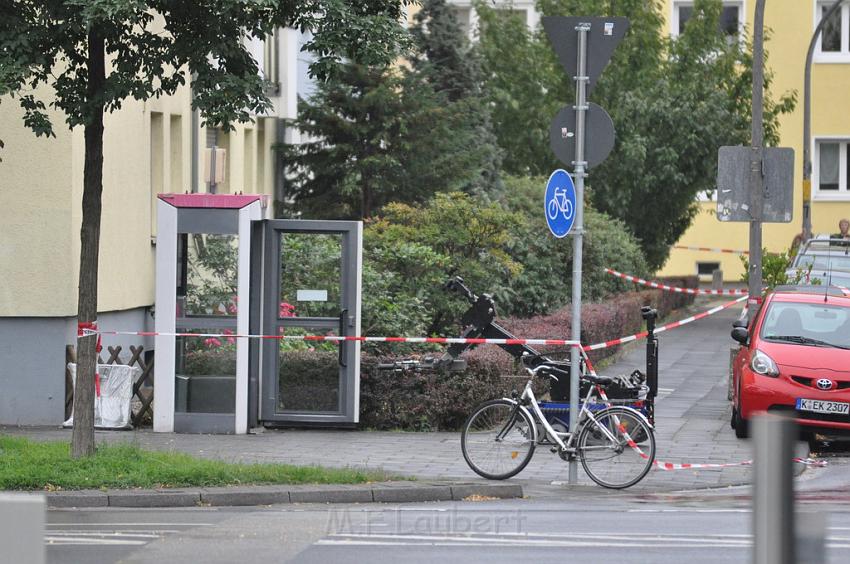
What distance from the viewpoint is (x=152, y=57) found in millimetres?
11516

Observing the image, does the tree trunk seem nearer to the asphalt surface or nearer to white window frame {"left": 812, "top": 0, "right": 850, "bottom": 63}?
the asphalt surface

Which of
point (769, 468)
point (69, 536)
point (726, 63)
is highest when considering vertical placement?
point (726, 63)

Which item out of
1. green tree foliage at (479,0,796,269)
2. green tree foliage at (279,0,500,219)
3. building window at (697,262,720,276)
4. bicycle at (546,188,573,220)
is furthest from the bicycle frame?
building window at (697,262,720,276)

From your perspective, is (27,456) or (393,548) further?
(27,456)

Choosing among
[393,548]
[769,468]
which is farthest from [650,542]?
[769,468]

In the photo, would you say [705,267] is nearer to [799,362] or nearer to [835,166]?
[835,166]

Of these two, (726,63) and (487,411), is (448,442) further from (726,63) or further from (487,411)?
(726,63)

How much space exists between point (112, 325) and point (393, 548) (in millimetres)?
10003

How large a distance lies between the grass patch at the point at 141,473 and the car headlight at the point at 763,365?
4627mm

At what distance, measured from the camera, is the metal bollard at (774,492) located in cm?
266

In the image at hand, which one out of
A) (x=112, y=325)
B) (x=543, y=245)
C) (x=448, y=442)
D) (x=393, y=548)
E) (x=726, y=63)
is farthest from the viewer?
(x=726, y=63)

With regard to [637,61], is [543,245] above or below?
below

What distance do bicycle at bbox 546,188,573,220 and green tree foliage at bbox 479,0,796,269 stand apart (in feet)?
61.5

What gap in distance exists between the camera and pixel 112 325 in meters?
17.8
